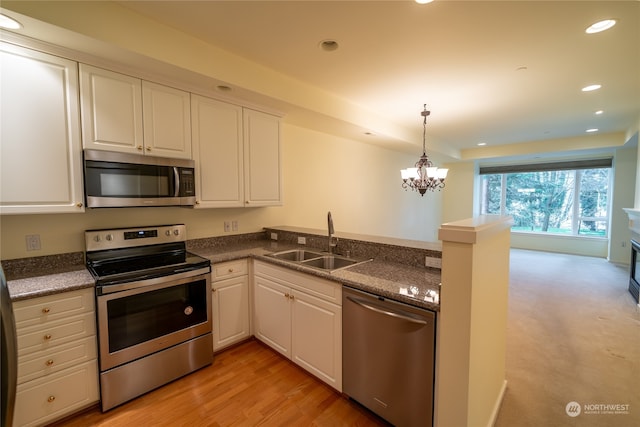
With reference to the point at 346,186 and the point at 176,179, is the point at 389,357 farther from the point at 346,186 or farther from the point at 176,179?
the point at 346,186

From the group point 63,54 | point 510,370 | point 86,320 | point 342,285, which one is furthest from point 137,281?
point 510,370

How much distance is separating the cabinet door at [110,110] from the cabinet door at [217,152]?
445mm

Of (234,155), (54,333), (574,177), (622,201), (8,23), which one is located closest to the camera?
(8,23)

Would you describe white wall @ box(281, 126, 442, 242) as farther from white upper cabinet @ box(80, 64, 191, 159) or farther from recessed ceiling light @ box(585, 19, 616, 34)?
recessed ceiling light @ box(585, 19, 616, 34)

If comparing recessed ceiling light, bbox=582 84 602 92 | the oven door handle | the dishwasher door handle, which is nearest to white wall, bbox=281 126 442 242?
the oven door handle

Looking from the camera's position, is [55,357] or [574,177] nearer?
[55,357]

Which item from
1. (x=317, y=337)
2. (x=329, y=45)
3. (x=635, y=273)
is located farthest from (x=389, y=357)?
(x=635, y=273)

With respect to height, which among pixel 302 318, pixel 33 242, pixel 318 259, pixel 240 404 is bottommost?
pixel 240 404

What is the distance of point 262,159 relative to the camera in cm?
295

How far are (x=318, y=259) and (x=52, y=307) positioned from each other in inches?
73.1

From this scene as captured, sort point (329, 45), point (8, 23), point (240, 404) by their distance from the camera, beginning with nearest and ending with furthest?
point (8, 23)
point (240, 404)
point (329, 45)

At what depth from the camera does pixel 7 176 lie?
1663mm

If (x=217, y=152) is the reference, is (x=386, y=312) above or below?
below

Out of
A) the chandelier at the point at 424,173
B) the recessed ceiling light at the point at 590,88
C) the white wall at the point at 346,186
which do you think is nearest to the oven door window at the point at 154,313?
the white wall at the point at 346,186
